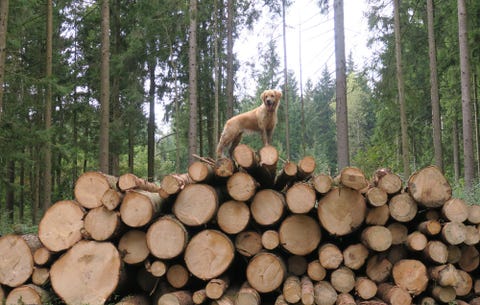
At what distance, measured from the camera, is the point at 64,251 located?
5.25 metres

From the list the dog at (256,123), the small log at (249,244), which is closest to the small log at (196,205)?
the small log at (249,244)

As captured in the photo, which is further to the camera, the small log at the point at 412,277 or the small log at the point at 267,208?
the small log at the point at 267,208

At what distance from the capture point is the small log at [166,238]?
504 cm

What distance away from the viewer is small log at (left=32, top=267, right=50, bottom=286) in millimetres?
5203

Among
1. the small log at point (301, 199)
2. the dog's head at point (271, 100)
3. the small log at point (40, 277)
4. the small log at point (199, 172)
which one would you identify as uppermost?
the dog's head at point (271, 100)

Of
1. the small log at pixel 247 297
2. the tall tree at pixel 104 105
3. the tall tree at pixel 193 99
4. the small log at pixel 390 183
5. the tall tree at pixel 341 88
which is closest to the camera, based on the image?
the small log at pixel 247 297

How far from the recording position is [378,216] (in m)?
5.21

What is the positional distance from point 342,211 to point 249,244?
3.65 ft

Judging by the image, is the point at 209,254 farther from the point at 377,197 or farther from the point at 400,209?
the point at 400,209

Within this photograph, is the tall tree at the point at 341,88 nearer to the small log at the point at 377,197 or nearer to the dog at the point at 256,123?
the dog at the point at 256,123

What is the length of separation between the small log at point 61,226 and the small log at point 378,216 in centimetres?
324

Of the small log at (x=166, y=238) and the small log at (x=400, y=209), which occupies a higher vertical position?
the small log at (x=400, y=209)

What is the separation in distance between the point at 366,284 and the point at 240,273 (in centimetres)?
163

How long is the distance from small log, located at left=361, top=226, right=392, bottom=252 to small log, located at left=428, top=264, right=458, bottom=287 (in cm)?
60
